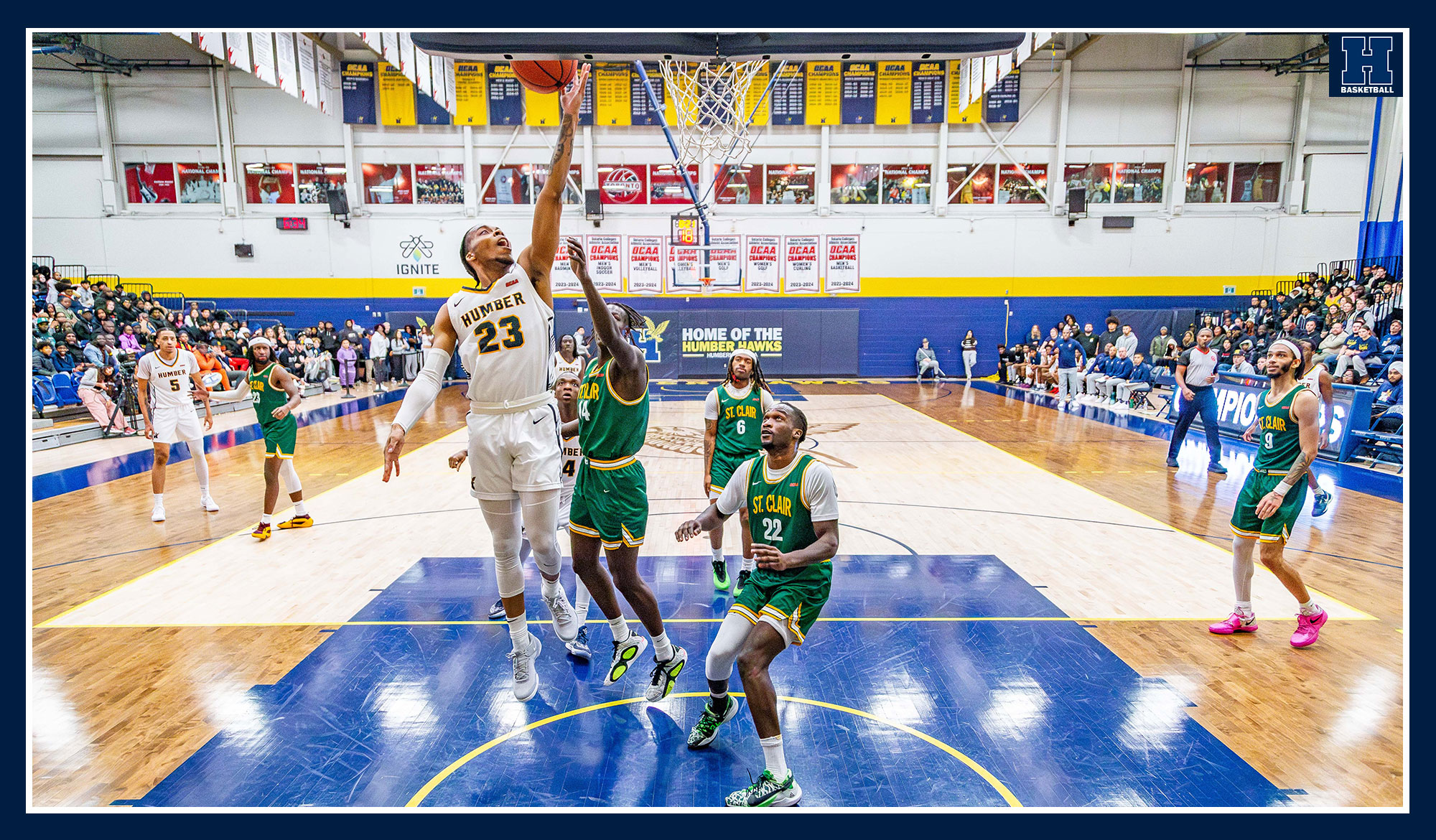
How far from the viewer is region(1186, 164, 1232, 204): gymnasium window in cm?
2220

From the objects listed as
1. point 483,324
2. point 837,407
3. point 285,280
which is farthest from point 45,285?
point 483,324

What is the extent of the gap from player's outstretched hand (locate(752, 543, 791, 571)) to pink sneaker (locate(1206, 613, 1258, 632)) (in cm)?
342

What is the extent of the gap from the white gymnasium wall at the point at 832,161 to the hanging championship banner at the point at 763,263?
45cm

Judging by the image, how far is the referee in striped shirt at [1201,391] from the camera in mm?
9320

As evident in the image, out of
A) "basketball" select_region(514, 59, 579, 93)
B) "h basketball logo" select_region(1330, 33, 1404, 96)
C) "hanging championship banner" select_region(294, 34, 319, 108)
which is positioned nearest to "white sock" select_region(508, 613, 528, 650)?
"basketball" select_region(514, 59, 579, 93)

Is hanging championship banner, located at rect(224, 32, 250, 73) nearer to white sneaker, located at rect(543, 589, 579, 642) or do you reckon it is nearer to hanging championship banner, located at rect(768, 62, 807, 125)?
hanging championship banner, located at rect(768, 62, 807, 125)

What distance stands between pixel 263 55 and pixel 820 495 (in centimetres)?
1700

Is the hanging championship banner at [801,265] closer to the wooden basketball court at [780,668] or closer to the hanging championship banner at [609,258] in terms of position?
the hanging championship banner at [609,258]

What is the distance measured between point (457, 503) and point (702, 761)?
5601 millimetres

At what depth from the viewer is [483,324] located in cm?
339

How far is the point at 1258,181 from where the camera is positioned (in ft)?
72.6

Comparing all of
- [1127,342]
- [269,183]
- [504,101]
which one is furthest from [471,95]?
[1127,342]

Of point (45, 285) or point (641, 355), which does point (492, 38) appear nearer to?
point (641, 355)

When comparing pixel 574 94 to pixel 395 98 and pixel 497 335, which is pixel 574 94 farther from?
pixel 395 98
